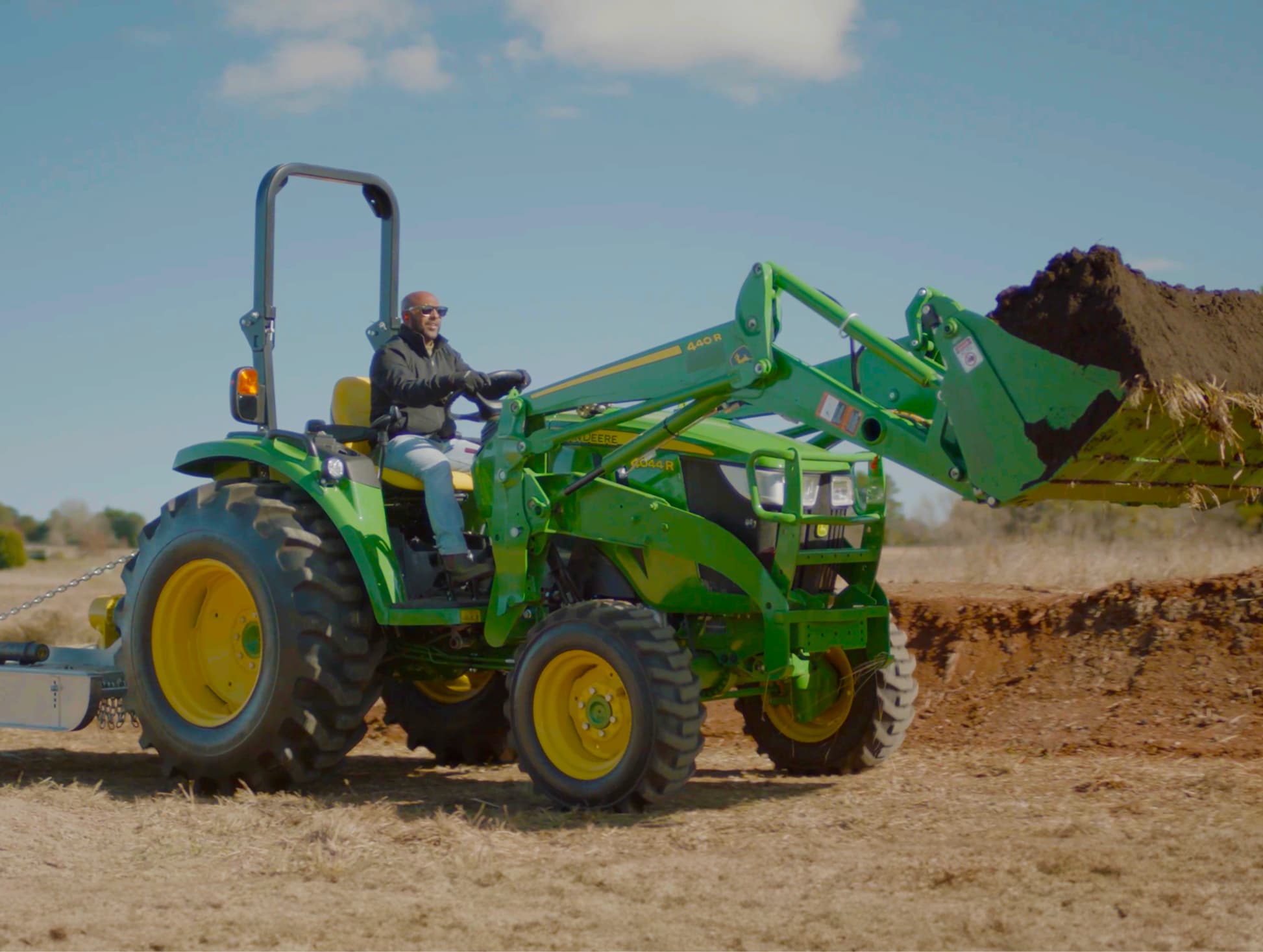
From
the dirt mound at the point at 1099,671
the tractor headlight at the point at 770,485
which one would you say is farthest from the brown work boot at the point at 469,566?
the dirt mound at the point at 1099,671

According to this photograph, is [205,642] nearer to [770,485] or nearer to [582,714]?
[582,714]

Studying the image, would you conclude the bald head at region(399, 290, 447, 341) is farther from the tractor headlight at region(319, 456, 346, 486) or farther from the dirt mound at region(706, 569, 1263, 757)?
the dirt mound at region(706, 569, 1263, 757)

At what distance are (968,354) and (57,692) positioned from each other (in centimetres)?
516

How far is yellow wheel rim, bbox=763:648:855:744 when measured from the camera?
759 centimetres

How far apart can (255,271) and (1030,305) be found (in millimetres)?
4227

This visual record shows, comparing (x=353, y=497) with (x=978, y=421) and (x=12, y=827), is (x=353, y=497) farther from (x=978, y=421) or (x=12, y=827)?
(x=978, y=421)

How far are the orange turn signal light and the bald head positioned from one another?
88cm

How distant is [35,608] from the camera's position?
17.0 m

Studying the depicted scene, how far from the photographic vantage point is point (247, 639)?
7.85 metres

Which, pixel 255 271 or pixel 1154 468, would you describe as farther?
pixel 255 271

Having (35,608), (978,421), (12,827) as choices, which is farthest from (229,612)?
(35,608)

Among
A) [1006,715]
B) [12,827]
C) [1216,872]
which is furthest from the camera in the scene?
[1006,715]

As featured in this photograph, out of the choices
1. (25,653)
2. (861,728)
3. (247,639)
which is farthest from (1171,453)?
(25,653)

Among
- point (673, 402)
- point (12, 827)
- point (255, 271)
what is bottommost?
point (12, 827)
